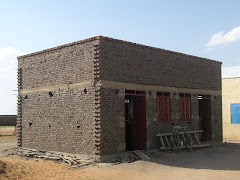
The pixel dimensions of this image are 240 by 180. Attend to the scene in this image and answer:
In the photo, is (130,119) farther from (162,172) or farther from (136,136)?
(162,172)

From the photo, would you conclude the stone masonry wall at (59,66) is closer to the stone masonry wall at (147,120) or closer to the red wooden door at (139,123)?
the stone masonry wall at (147,120)

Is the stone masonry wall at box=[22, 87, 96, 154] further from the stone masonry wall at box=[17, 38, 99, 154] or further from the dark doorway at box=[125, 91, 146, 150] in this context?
the dark doorway at box=[125, 91, 146, 150]

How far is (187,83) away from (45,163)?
353 inches

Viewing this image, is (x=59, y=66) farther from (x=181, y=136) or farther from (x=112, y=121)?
(x=181, y=136)

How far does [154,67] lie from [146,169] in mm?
5671

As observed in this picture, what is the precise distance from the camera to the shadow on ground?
45.3 ft

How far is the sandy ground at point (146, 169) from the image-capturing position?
11523mm

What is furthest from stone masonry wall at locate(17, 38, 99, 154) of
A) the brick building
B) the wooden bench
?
the wooden bench

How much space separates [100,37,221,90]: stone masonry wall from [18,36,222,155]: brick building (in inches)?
1.5

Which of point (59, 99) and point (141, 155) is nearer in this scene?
point (141, 155)

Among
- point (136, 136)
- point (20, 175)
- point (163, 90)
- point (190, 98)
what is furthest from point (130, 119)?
point (20, 175)

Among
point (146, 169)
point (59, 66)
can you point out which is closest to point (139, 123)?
point (146, 169)

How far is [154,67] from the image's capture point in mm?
16406

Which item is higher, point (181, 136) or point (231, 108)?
point (231, 108)
